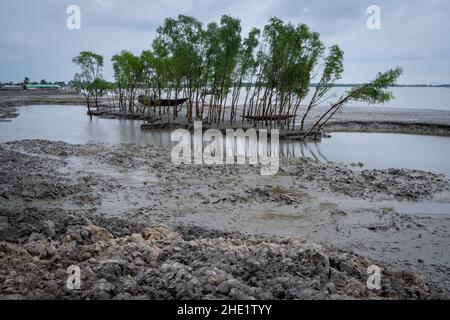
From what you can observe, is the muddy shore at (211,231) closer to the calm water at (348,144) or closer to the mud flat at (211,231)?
the mud flat at (211,231)

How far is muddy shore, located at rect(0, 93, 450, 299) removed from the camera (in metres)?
6.15

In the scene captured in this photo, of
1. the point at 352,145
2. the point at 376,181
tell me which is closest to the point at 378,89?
the point at 352,145

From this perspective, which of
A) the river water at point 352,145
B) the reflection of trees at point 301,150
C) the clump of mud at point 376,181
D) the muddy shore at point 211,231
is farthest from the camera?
the reflection of trees at point 301,150

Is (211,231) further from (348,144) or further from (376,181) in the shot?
(348,144)

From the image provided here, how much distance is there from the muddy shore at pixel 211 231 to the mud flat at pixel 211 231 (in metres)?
0.03

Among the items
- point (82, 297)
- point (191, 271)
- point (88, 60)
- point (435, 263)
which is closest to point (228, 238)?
point (191, 271)

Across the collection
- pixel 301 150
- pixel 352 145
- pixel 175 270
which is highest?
pixel 352 145

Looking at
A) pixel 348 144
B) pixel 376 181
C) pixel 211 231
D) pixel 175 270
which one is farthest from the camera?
pixel 348 144

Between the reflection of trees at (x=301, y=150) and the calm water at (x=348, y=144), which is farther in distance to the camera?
the reflection of trees at (x=301, y=150)

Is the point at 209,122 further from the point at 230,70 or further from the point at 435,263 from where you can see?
the point at 435,263

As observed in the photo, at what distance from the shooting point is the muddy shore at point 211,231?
6.15m

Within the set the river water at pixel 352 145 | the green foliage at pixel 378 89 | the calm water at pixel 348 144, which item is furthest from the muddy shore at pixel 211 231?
the green foliage at pixel 378 89

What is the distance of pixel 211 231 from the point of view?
385 inches

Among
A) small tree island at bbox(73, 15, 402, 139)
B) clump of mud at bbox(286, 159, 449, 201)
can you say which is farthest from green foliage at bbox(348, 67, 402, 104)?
clump of mud at bbox(286, 159, 449, 201)
